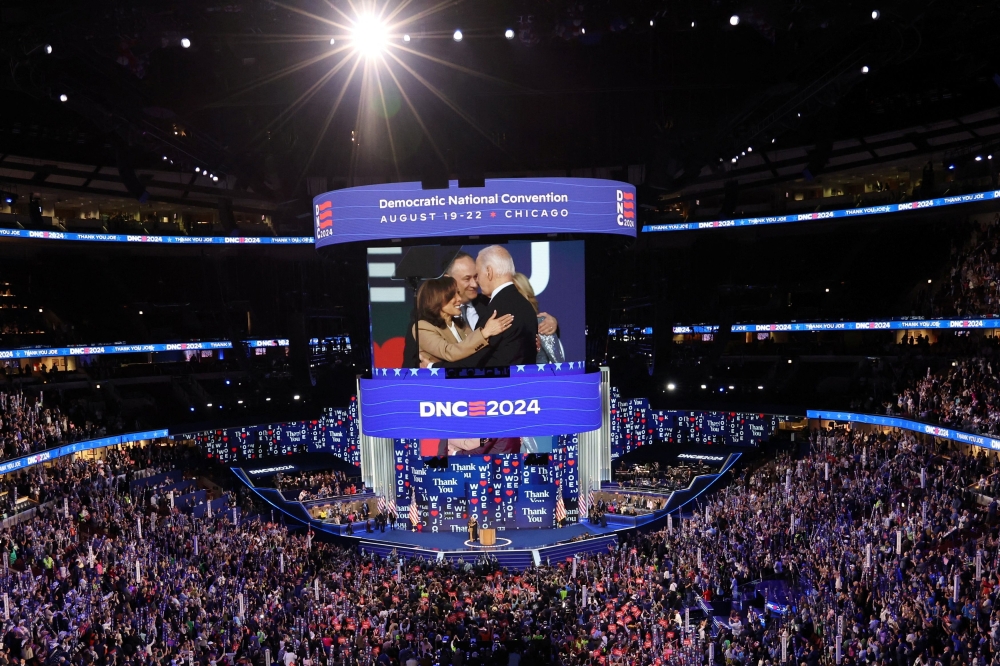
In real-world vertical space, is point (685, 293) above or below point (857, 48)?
below

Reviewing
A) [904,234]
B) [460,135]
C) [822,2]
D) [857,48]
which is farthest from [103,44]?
[904,234]

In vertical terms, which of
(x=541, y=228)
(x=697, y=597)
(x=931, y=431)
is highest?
(x=541, y=228)

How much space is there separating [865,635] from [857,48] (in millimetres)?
12923

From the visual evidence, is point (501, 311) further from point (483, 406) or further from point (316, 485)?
point (316, 485)

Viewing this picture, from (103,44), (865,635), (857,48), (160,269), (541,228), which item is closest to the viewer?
(865,635)

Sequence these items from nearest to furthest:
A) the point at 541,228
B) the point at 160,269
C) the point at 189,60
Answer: the point at 189,60, the point at 541,228, the point at 160,269

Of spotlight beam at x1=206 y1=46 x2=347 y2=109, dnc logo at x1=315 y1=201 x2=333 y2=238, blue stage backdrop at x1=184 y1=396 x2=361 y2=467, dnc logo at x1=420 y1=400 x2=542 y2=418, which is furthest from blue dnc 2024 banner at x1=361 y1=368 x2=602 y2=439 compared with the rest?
spotlight beam at x1=206 y1=46 x2=347 y2=109

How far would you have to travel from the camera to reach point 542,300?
107ft

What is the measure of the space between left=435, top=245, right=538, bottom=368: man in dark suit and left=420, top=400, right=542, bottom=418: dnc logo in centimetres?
130

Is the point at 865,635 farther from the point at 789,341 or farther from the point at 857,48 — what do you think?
the point at 789,341

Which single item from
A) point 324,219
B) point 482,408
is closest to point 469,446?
point 482,408

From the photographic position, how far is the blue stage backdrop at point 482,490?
3478cm

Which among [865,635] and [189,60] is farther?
[189,60]

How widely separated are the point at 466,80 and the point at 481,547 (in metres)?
17.1
